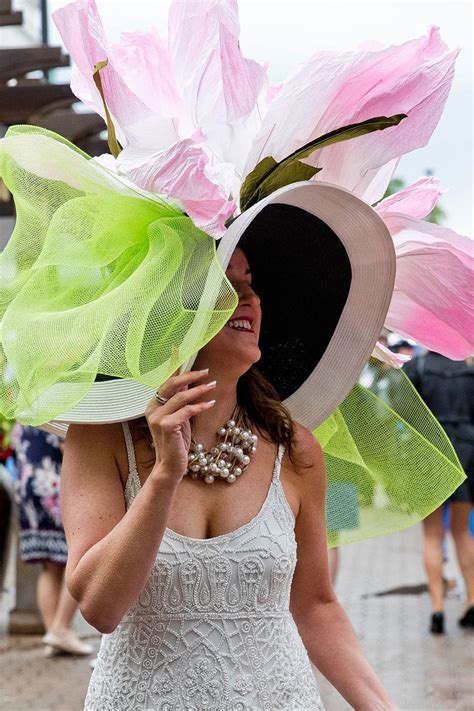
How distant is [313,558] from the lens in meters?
2.88

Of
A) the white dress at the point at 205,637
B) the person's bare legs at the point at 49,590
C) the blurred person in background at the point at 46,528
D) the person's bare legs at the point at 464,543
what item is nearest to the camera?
the white dress at the point at 205,637

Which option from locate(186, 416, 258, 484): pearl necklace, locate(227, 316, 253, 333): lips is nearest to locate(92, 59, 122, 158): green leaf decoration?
locate(227, 316, 253, 333): lips

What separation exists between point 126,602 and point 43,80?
8898 millimetres

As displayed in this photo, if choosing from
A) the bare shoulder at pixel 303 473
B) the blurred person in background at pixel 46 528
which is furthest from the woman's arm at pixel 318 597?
the blurred person in background at pixel 46 528

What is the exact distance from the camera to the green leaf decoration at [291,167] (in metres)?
2.44

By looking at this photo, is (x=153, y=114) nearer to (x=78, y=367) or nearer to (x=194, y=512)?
(x=78, y=367)

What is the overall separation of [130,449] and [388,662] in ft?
19.5

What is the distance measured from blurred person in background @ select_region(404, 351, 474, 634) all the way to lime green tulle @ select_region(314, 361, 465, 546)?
5786mm

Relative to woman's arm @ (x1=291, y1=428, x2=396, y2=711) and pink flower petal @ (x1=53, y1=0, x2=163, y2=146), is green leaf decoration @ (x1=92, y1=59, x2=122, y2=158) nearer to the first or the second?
pink flower petal @ (x1=53, y1=0, x2=163, y2=146)

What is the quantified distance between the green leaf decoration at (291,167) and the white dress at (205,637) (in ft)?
1.84

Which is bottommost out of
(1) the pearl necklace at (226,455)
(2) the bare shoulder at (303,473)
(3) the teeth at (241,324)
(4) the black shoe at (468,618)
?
(4) the black shoe at (468,618)

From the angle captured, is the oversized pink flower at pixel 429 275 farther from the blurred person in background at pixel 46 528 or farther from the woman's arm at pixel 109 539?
the blurred person in background at pixel 46 528

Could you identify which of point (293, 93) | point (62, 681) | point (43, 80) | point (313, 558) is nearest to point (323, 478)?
point (313, 558)

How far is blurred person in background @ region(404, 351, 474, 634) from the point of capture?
8906 millimetres
